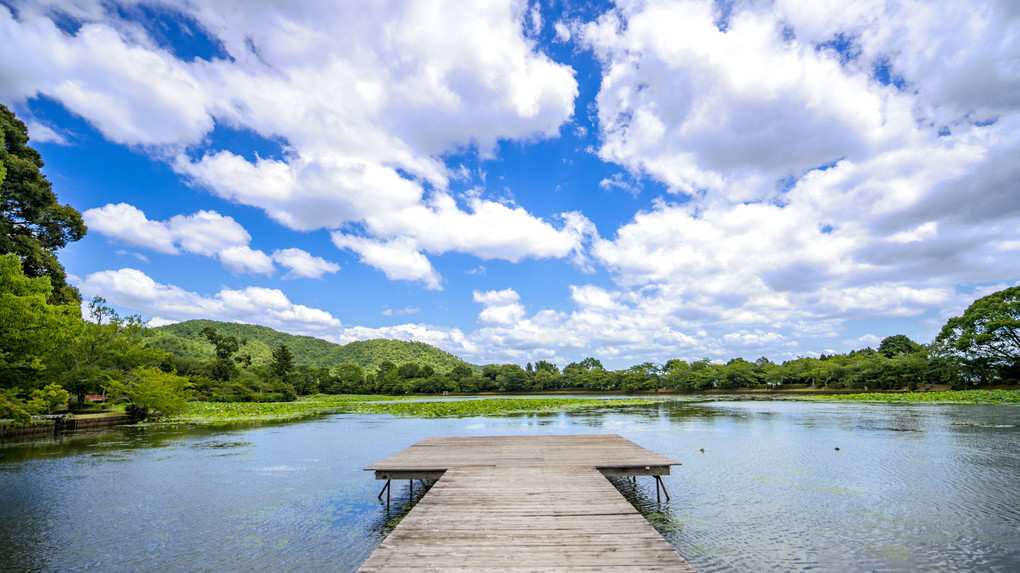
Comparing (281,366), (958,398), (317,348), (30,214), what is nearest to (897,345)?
(958,398)

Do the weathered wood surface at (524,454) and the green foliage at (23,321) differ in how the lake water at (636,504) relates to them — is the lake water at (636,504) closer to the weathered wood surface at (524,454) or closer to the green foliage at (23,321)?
the weathered wood surface at (524,454)

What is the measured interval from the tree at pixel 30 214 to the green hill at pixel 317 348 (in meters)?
73.5

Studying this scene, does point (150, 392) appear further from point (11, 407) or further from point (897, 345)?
point (897, 345)

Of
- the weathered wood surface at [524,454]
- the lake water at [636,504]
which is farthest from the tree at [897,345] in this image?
the weathered wood surface at [524,454]

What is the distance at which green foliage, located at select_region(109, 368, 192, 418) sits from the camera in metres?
31.9

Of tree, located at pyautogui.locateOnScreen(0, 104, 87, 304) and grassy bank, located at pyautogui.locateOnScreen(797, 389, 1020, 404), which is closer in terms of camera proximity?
tree, located at pyautogui.locateOnScreen(0, 104, 87, 304)

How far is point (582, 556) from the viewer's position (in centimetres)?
534

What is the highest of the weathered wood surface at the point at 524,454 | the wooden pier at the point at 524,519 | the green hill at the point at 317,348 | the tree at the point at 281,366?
the green hill at the point at 317,348

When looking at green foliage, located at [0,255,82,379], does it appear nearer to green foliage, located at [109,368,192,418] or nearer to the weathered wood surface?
green foliage, located at [109,368,192,418]

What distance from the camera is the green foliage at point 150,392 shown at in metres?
31.9

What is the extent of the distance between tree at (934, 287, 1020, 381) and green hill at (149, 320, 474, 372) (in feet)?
352

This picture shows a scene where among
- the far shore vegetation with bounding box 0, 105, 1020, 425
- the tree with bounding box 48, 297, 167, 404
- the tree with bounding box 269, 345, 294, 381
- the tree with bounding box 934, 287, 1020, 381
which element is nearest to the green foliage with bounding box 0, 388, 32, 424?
the far shore vegetation with bounding box 0, 105, 1020, 425

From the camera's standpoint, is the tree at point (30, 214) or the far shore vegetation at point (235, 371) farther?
the tree at point (30, 214)

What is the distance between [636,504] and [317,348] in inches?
5892
